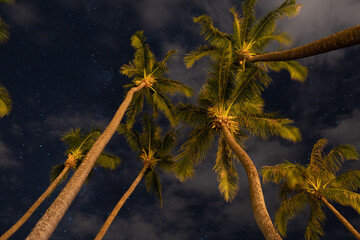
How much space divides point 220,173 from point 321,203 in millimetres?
7342

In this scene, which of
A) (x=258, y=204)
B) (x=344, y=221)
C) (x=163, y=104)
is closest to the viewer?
(x=258, y=204)

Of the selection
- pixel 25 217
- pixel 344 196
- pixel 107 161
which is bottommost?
pixel 25 217

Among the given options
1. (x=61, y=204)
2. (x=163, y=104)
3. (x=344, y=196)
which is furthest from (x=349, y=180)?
(x=61, y=204)

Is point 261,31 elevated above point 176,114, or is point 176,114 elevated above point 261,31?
point 261,31

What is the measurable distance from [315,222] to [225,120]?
28.4ft

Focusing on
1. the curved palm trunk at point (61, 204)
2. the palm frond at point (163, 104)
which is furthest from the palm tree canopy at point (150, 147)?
the curved palm trunk at point (61, 204)

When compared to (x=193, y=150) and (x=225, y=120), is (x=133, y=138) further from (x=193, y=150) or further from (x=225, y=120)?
(x=225, y=120)

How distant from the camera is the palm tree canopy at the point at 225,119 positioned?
9.77 meters

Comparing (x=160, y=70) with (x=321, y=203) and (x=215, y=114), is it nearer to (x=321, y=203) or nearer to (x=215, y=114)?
(x=215, y=114)

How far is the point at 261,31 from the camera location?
10719mm

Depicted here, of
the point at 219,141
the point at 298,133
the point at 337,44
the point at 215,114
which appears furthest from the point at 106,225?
the point at 337,44

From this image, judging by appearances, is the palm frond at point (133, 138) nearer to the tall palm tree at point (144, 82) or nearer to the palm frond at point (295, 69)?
the tall palm tree at point (144, 82)

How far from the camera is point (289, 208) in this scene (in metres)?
12.4

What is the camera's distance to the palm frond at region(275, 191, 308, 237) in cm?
1238
